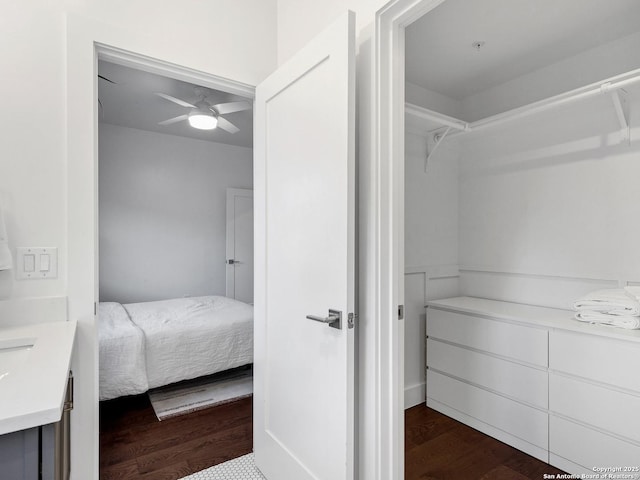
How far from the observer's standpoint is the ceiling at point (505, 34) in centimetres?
183

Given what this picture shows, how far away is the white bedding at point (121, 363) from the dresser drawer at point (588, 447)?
2.63 meters

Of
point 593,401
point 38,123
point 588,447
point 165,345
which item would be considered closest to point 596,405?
point 593,401

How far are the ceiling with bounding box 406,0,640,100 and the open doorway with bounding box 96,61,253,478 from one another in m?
1.55

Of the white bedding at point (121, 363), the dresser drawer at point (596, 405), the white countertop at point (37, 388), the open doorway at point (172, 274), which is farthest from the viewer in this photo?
the white bedding at point (121, 363)

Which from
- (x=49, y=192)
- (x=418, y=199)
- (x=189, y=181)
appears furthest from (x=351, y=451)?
(x=189, y=181)

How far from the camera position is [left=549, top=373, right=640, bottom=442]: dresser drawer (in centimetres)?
169

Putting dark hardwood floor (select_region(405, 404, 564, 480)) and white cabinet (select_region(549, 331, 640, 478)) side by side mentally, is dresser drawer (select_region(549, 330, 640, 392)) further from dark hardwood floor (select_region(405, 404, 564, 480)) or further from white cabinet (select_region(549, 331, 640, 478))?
dark hardwood floor (select_region(405, 404, 564, 480))

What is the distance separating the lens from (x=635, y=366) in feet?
5.49

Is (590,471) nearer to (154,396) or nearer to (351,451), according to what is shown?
(351,451)

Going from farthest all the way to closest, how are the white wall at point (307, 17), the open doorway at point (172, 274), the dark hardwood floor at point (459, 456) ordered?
1. the open doorway at point (172, 274)
2. the dark hardwood floor at point (459, 456)
3. the white wall at point (307, 17)

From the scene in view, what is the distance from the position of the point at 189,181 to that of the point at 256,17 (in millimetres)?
3196

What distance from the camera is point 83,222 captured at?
58.1 inches

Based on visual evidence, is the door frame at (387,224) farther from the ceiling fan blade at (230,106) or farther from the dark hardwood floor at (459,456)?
the ceiling fan blade at (230,106)

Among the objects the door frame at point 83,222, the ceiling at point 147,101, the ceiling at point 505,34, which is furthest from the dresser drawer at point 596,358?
the ceiling at point 147,101
